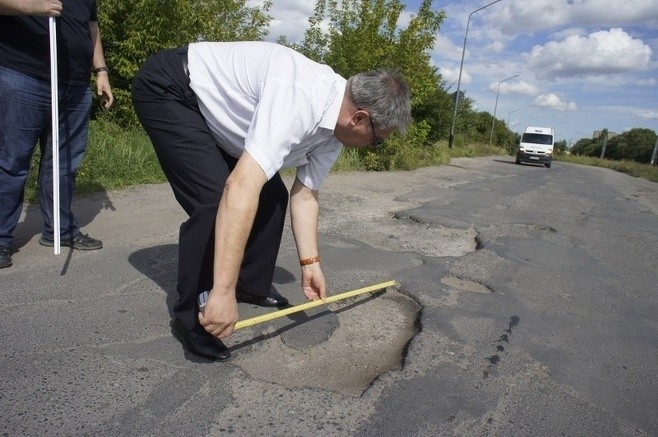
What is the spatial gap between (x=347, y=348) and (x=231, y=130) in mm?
1174

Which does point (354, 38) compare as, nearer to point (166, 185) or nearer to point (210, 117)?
point (166, 185)

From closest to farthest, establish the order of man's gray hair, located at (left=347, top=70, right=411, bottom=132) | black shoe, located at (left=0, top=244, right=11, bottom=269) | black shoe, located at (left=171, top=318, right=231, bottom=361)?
man's gray hair, located at (left=347, top=70, right=411, bottom=132)
black shoe, located at (left=171, top=318, right=231, bottom=361)
black shoe, located at (left=0, top=244, right=11, bottom=269)

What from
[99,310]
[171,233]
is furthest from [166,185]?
[99,310]

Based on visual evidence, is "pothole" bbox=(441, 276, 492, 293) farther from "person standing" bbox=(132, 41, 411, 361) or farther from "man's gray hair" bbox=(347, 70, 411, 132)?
"man's gray hair" bbox=(347, 70, 411, 132)

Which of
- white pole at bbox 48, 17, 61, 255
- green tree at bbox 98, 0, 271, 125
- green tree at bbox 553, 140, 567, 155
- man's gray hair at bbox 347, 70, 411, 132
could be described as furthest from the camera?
green tree at bbox 553, 140, 567, 155

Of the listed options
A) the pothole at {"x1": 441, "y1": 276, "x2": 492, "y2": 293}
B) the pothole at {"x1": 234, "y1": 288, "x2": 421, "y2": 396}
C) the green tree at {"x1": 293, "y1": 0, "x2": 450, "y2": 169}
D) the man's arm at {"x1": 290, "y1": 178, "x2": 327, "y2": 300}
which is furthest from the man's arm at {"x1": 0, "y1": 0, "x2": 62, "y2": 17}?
the green tree at {"x1": 293, "y1": 0, "x2": 450, "y2": 169}


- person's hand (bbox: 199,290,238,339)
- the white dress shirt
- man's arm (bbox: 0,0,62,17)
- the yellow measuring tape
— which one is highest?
man's arm (bbox: 0,0,62,17)

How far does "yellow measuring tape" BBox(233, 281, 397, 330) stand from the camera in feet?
6.85

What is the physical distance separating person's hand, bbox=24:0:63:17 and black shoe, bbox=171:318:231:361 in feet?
6.14

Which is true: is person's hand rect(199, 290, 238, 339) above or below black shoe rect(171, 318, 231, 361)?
above

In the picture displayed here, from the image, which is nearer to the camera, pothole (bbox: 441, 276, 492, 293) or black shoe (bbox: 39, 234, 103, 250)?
black shoe (bbox: 39, 234, 103, 250)

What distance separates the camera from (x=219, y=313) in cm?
166

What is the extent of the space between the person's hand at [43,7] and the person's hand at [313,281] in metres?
1.95

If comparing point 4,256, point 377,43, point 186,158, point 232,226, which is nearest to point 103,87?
point 4,256
